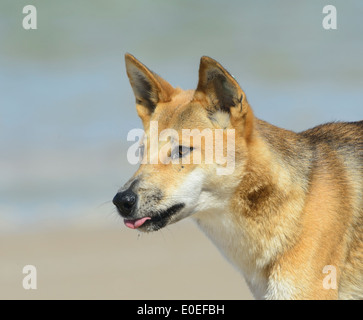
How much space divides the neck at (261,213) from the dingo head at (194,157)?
0.40ft

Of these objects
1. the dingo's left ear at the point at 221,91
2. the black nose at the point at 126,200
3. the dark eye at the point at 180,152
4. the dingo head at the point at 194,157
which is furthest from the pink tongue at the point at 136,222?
the dingo's left ear at the point at 221,91

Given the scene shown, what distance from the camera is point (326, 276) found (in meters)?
6.15

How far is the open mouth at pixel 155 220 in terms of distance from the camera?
599cm

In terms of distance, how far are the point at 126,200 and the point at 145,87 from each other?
5.52ft

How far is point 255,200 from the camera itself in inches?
244

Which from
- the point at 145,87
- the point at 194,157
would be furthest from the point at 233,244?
the point at 145,87

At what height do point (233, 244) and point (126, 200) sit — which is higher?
point (126, 200)

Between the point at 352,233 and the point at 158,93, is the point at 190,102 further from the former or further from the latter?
the point at 352,233

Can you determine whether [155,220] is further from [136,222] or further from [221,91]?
[221,91]

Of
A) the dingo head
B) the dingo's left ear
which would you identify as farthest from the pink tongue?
the dingo's left ear

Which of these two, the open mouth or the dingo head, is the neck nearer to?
the dingo head

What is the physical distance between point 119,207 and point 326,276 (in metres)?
2.20

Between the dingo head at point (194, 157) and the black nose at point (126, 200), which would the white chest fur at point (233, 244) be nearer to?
the dingo head at point (194, 157)
